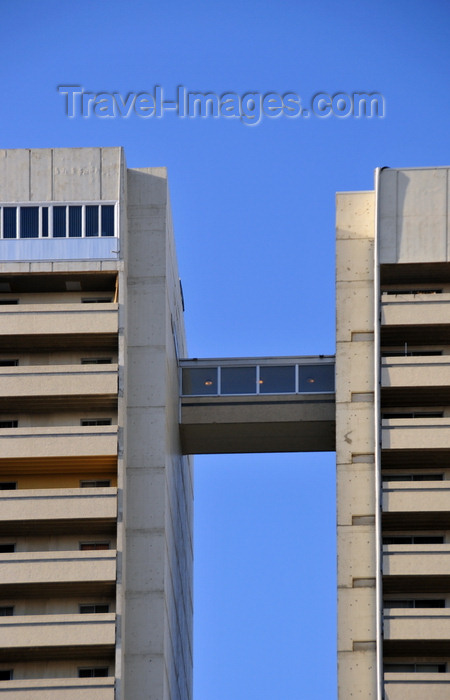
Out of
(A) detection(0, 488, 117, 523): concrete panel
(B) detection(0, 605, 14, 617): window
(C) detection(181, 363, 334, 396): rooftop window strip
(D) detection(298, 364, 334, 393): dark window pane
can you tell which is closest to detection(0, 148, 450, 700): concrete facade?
(A) detection(0, 488, 117, 523): concrete panel

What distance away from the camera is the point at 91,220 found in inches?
3282

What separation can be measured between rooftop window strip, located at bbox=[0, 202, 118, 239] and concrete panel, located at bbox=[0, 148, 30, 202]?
52 centimetres

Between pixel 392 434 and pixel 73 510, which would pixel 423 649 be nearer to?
pixel 392 434

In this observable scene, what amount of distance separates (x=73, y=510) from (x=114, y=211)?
1469 centimetres

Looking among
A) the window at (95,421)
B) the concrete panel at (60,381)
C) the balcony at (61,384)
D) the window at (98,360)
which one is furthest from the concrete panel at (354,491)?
the window at (98,360)

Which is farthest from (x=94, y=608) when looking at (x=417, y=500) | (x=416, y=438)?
(x=416, y=438)

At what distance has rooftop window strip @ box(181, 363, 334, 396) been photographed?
291ft

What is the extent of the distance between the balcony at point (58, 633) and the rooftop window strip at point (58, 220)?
18439mm

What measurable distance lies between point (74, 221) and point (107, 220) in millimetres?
1590

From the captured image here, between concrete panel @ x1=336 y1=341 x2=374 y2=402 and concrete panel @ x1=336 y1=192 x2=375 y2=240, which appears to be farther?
concrete panel @ x1=336 y1=192 x2=375 y2=240

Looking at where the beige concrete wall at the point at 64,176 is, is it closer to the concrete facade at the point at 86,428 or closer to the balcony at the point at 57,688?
the concrete facade at the point at 86,428

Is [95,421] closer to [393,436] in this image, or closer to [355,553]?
[355,553]

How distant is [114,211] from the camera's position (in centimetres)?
8344

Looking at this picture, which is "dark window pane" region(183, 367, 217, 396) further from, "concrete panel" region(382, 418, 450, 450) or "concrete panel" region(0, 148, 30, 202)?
"concrete panel" region(0, 148, 30, 202)
